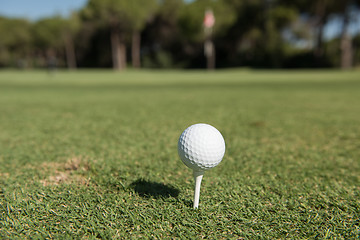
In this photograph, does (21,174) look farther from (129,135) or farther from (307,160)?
(307,160)

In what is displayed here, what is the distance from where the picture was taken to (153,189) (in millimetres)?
1986

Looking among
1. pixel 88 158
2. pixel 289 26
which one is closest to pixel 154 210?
pixel 88 158

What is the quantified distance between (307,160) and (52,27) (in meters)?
55.7

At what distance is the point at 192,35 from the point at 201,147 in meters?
41.5

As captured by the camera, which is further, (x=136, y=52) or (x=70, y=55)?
(x=70, y=55)

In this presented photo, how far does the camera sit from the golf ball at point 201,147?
1.60 meters

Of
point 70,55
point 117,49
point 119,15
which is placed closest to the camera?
point 119,15

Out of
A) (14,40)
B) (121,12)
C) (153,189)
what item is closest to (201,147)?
(153,189)

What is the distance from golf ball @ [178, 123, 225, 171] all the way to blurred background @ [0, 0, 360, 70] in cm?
2673

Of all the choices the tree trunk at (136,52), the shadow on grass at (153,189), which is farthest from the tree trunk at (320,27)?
the shadow on grass at (153,189)

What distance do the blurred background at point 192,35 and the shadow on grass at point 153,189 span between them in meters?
26.6

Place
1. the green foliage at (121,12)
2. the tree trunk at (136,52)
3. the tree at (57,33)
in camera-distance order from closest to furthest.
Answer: the green foliage at (121,12) → the tree trunk at (136,52) → the tree at (57,33)

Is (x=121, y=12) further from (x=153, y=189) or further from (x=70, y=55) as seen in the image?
(x=153, y=189)

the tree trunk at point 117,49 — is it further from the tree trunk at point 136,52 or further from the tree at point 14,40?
the tree at point 14,40
